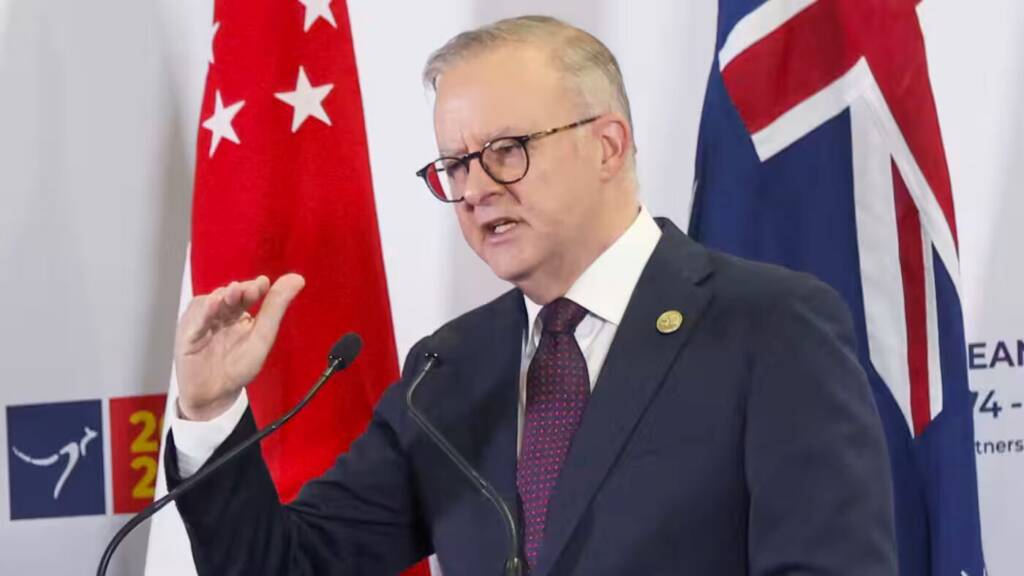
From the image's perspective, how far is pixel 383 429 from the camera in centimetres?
207

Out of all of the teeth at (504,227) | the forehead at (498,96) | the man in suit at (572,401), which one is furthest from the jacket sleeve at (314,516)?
the forehead at (498,96)

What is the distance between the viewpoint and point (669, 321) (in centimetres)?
180

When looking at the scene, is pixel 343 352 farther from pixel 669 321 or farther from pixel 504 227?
pixel 669 321

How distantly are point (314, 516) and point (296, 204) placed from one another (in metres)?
0.73

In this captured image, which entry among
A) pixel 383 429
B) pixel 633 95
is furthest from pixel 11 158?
pixel 633 95

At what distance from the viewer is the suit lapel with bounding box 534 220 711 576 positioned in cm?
171

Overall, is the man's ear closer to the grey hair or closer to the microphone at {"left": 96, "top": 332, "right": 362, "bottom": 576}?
the grey hair

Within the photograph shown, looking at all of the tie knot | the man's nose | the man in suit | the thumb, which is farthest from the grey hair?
the thumb

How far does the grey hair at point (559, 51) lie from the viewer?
1868 mm

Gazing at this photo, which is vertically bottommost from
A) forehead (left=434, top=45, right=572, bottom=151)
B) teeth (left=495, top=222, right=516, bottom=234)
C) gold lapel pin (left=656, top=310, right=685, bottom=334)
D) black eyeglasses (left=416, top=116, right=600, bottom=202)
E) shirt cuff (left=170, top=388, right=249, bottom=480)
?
shirt cuff (left=170, top=388, right=249, bottom=480)

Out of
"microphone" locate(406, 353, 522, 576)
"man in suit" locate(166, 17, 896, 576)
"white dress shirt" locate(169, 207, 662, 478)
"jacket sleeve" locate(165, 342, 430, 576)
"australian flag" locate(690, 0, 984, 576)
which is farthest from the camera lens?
"australian flag" locate(690, 0, 984, 576)

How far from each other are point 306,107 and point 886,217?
1.11 m

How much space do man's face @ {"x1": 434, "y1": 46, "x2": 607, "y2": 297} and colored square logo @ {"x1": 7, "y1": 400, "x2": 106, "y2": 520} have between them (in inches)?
49.9

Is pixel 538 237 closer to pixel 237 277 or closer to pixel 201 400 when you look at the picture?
pixel 201 400
